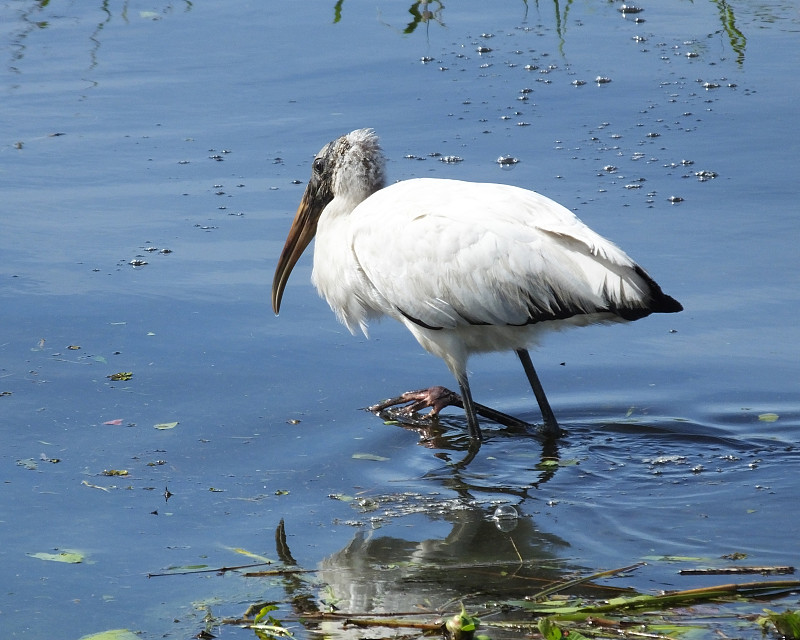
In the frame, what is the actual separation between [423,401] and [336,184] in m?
1.31

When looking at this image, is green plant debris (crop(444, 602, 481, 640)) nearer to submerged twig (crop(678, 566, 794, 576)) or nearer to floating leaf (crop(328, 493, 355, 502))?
submerged twig (crop(678, 566, 794, 576))

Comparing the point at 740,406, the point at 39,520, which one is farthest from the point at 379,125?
the point at 39,520

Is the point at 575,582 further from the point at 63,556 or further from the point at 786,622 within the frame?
the point at 63,556

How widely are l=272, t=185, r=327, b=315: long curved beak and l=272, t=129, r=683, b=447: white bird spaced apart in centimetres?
52

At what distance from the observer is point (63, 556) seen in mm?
4707

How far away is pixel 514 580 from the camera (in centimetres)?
457

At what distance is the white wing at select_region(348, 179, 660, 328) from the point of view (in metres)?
5.76

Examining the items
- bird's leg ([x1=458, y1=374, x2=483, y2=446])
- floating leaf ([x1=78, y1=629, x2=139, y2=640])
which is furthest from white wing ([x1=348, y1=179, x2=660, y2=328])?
floating leaf ([x1=78, y1=629, x2=139, y2=640])

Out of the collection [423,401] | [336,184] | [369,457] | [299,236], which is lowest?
[369,457]

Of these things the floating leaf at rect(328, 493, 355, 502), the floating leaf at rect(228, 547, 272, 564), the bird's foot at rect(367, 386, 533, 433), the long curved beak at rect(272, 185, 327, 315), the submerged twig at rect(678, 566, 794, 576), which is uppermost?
the long curved beak at rect(272, 185, 327, 315)

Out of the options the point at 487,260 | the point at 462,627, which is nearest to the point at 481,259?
the point at 487,260

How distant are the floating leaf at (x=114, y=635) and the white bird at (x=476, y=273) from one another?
2.34 metres

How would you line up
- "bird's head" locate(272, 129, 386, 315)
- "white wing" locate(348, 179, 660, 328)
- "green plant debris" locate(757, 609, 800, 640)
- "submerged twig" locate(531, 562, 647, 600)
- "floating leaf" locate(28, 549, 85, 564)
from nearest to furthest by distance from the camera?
1. "green plant debris" locate(757, 609, 800, 640)
2. "submerged twig" locate(531, 562, 647, 600)
3. "floating leaf" locate(28, 549, 85, 564)
4. "white wing" locate(348, 179, 660, 328)
5. "bird's head" locate(272, 129, 386, 315)

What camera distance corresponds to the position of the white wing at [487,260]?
576 cm
